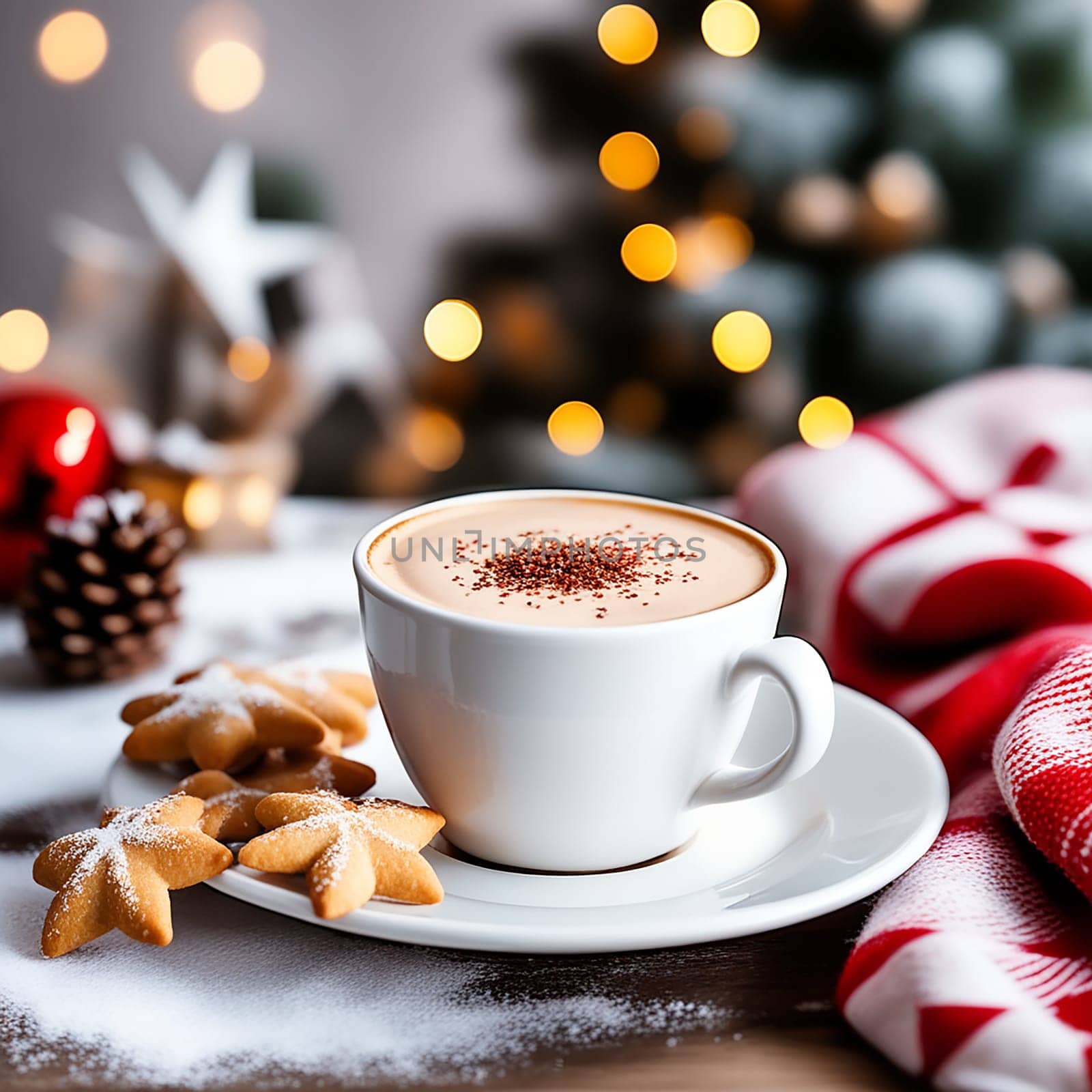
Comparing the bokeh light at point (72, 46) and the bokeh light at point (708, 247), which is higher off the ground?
the bokeh light at point (72, 46)

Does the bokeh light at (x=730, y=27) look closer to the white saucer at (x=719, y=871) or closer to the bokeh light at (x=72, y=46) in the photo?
the bokeh light at (x=72, y=46)

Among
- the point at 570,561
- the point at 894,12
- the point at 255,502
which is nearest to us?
the point at 570,561

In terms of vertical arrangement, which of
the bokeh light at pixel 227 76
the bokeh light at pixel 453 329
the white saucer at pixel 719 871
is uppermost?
the bokeh light at pixel 227 76

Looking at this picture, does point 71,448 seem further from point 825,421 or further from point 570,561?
point 825,421

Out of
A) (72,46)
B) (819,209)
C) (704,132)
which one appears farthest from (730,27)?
A: (72,46)

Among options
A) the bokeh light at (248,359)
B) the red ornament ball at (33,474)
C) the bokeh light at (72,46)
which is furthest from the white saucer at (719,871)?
the bokeh light at (72,46)
